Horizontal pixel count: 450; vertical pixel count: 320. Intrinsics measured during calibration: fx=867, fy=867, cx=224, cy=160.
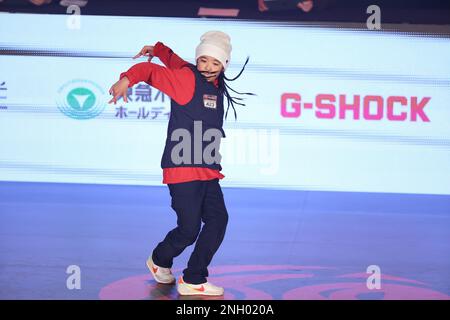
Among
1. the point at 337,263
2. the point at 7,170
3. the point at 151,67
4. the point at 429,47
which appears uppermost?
the point at 429,47

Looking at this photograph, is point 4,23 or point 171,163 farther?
point 4,23

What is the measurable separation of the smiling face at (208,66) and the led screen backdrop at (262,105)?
126 inches

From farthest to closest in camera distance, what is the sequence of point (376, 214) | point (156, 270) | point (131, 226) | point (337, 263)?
point (376, 214) < point (131, 226) < point (337, 263) < point (156, 270)

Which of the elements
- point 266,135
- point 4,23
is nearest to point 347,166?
point 266,135

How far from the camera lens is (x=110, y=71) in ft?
24.8

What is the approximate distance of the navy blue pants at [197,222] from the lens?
4.27m

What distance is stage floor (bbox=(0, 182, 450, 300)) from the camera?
441 cm

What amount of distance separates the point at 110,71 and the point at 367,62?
2.23 m

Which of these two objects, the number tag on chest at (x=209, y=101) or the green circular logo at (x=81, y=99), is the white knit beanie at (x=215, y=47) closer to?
the number tag on chest at (x=209, y=101)

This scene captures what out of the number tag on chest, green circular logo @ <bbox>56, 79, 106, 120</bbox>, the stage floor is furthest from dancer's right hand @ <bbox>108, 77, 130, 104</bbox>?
green circular logo @ <bbox>56, 79, 106, 120</bbox>

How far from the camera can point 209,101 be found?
4.31 m

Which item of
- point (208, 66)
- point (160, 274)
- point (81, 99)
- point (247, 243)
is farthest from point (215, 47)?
point (81, 99)

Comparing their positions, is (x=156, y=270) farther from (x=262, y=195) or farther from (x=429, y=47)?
(x=429, y=47)

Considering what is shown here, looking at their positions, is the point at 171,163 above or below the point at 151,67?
below
